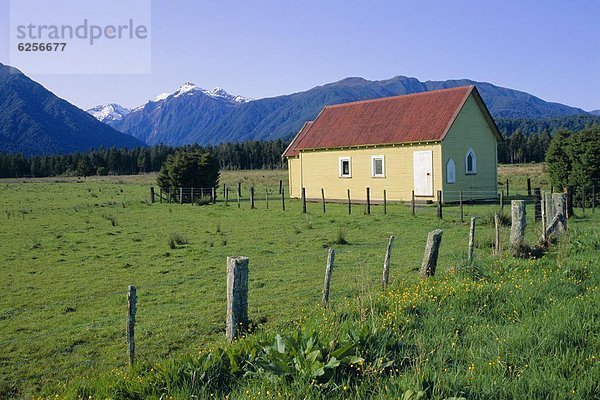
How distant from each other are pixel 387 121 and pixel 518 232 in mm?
24360

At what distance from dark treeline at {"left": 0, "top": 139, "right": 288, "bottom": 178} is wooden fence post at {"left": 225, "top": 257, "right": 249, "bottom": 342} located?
110818mm

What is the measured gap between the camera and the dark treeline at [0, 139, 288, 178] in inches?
4712

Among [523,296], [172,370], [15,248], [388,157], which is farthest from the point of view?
[388,157]

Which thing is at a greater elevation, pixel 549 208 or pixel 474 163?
pixel 474 163

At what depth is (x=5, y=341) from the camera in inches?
356

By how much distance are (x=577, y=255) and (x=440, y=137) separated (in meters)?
20.1

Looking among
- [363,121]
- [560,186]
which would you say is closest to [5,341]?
[560,186]

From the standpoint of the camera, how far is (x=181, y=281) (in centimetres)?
1325

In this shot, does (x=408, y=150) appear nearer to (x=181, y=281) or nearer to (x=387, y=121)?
(x=387, y=121)

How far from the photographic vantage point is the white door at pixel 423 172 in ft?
102

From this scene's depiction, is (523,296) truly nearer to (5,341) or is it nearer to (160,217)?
(5,341)

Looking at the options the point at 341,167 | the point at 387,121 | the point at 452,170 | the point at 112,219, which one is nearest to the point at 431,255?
the point at 112,219

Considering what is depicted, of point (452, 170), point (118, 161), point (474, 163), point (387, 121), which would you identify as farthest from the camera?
point (118, 161)

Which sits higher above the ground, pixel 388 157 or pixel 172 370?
pixel 388 157
